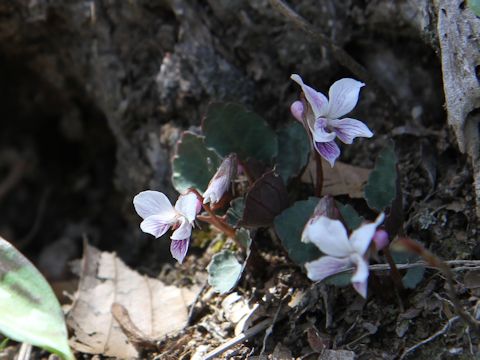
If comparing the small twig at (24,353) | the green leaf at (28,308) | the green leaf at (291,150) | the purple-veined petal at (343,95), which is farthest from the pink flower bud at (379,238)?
the small twig at (24,353)

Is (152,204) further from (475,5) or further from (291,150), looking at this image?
(475,5)

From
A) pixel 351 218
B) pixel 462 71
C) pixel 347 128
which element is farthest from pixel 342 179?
pixel 462 71

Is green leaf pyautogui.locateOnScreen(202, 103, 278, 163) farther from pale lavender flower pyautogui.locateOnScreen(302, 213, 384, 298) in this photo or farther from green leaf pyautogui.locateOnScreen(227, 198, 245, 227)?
pale lavender flower pyautogui.locateOnScreen(302, 213, 384, 298)

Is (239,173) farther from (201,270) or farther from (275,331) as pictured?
(275,331)

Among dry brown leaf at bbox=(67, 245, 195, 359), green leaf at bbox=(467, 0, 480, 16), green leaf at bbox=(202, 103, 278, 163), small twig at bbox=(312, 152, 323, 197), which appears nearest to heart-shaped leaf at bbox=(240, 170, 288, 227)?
small twig at bbox=(312, 152, 323, 197)

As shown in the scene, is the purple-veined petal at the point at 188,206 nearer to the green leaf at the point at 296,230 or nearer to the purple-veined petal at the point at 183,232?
the purple-veined petal at the point at 183,232

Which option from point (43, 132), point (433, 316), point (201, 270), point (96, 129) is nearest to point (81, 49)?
point (96, 129)
